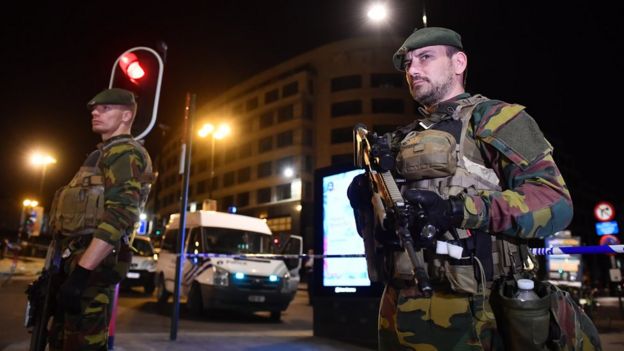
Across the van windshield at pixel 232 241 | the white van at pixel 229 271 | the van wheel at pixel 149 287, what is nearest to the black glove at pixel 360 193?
the white van at pixel 229 271

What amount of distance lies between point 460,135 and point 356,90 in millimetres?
45937

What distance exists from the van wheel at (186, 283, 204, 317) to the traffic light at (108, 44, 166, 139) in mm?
6377

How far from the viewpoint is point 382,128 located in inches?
1818

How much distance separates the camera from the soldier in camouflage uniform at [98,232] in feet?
9.48

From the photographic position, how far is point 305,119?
48.1 meters

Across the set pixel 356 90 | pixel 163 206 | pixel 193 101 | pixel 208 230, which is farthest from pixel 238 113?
pixel 193 101

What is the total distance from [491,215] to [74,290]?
7.58 feet

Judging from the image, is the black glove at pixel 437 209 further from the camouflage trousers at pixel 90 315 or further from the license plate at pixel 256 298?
the license plate at pixel 256 298

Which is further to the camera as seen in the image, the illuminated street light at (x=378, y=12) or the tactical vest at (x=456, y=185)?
the illuminated street light at (x=378, y=12)

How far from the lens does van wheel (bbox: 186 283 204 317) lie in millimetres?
11198

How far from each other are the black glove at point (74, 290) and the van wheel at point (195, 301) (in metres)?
8.73

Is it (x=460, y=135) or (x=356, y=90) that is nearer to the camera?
(x=460, y=135)

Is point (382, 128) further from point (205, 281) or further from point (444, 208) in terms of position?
point (444, 208)

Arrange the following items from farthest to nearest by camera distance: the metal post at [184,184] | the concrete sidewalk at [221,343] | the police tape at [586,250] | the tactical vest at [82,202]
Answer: the metal post at [184,184] → the concrete sidewalk at [221,343] → the police tape at [586,250] → the tactical vest at [82,202]
